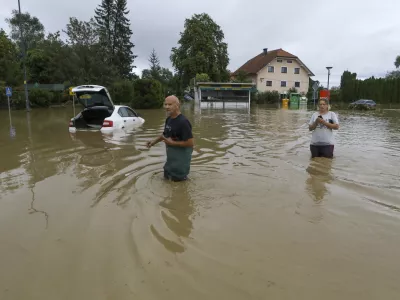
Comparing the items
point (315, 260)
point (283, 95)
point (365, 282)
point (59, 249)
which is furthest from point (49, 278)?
point (283, 95)

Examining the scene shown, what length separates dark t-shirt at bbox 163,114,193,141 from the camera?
483 cm

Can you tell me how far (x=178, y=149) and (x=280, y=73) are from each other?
50.3m

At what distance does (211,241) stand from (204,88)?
1217 inches

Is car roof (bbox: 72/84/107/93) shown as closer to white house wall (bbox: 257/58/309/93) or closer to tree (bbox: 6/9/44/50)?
white house wall (bbox: 257/58/309/93)

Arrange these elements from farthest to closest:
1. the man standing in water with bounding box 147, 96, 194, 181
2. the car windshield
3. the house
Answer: the house
the car windshield
the man standing in water with bounding box 147, 96, 194, 181

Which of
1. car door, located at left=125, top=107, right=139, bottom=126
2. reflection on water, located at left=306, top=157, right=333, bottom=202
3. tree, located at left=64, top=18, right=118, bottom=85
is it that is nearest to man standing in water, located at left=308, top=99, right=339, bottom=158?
reflection on water, located at left=306, top=157, right=333, bottom=202

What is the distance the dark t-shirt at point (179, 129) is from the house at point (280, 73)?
48.1 metres

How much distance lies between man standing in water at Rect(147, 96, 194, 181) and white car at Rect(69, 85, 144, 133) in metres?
5.19

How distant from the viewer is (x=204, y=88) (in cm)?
3334

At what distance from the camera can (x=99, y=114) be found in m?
11.1

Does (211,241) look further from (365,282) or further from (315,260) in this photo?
(365,282)

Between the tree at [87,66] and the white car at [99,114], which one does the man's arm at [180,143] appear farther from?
the tree at [87,66]

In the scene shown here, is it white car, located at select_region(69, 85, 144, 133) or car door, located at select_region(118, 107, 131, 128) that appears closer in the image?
white car, located at select_region(69, 85, 144, 133)

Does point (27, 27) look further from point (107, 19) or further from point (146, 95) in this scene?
point (146, 95)
